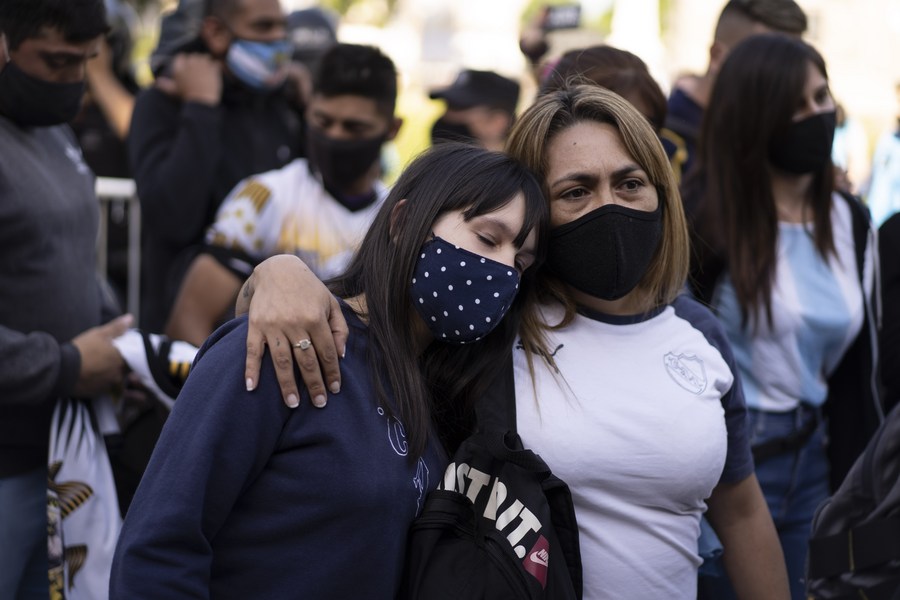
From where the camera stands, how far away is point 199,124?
4156 millimetres

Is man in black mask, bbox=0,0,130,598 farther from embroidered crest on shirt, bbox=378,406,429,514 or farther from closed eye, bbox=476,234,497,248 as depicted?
closed eye, bbox=476,234,497,248

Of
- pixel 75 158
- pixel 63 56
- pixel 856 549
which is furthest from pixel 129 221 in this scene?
pixel 856 549

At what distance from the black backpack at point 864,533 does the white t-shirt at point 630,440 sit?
0.27 m

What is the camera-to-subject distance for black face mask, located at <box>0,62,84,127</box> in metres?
2.90

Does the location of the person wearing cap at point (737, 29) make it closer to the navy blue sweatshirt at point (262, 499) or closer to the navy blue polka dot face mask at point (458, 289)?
the navy blue polka dot face mask at point (458, 289)

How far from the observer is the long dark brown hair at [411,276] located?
84.5 inches

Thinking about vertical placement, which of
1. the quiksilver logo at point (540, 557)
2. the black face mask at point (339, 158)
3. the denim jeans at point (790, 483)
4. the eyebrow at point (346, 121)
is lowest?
the denim jeans at point (790, 483)

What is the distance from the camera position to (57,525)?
2854mm

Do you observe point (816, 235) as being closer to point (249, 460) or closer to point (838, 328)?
Result: point (838, 328)

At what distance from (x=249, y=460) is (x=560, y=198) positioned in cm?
98

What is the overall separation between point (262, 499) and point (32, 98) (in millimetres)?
1560

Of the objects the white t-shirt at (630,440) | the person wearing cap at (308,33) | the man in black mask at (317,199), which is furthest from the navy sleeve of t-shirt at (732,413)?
the person wearing cap at (308,33)

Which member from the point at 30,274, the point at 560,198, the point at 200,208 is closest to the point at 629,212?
the point at 560,198

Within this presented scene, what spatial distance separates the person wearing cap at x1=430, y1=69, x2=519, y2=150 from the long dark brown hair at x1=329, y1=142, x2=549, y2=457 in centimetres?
301
